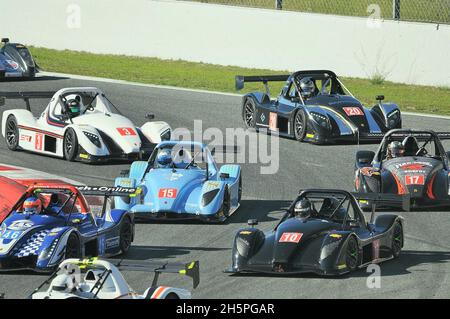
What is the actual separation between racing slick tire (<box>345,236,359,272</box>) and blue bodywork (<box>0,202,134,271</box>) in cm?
345

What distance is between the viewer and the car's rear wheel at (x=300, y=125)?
2661 cm

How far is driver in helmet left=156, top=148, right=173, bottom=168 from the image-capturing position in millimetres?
20500

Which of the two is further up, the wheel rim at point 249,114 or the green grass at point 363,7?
the green grass at point 363,7

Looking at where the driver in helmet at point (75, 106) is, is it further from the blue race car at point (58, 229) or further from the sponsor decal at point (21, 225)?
the sponsor decal at point (21, 225)

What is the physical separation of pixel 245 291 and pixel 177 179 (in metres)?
5.12

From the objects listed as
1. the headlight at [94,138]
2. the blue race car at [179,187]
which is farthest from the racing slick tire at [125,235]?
the headlight at [94,138]

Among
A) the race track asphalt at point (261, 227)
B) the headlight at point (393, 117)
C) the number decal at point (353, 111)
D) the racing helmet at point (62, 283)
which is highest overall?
the number decal at point (353, 111)

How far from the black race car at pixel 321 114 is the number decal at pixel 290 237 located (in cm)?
1008

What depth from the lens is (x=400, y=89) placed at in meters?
32.5

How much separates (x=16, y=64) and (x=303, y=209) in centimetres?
1973

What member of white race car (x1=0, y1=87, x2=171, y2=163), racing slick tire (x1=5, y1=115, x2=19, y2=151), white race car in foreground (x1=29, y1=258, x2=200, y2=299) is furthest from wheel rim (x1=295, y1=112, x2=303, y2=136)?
white race car in foreground (x1=29, y1=258, x2=200, y2=299)

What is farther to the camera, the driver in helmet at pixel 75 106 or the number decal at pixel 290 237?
the driver in helmet at pixel 75 106
